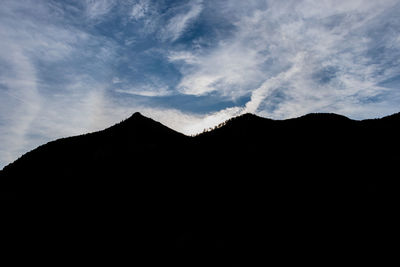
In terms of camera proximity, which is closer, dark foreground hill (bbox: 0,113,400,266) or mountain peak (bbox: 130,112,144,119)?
dark foreground hill (bbox: 0,113,400,266)

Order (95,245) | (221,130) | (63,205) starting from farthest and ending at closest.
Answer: (221,130) → (63,205) → (95,245)

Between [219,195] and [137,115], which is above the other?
[137,115]

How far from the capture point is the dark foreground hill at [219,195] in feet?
54.0

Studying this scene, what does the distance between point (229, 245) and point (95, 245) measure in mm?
10492

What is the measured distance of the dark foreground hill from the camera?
648 inches

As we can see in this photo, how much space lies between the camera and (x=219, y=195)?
71.5 feet

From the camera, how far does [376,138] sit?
1003 inches

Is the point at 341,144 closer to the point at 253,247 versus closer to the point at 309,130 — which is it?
the point at 309,130

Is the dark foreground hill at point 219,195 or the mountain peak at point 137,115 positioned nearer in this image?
the dark foreground hill at point 219,195

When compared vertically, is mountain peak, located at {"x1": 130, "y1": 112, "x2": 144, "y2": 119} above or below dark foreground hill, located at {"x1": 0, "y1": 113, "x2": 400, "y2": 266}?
above

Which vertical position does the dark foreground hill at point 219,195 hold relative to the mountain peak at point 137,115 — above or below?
below

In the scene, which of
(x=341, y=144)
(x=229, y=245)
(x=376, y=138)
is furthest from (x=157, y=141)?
(x=376, y=138)

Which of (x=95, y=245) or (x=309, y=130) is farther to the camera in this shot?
(x=309, y=130)

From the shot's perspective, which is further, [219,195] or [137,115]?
[137,115]
